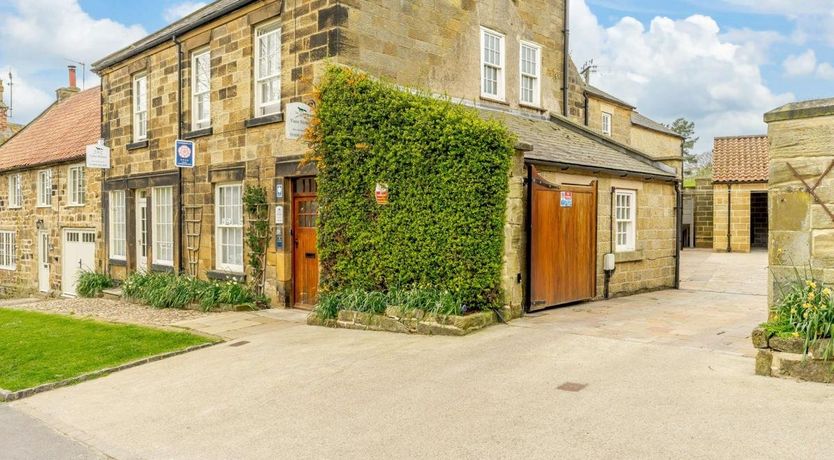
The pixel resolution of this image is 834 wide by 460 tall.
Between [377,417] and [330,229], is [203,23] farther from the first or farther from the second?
[377,417]

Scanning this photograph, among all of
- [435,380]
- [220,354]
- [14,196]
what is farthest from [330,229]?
[14,196]

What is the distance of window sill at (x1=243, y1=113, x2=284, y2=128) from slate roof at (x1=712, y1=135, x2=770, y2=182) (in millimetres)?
20294

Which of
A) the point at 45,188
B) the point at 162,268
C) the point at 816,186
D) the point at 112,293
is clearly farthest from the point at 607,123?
the point at 45,188

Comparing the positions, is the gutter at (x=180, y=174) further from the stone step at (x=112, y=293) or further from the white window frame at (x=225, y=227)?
the stone step at (x=112, y=293)

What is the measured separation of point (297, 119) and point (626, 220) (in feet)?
24.9

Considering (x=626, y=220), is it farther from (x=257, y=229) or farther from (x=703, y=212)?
(x=703, y=212)

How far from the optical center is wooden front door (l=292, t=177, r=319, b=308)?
13047mm

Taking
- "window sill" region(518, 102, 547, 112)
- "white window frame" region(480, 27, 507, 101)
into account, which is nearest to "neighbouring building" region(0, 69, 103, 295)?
"white window frame" region(480, 27, 507, 101)

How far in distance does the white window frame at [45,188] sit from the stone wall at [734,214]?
87.3 ft

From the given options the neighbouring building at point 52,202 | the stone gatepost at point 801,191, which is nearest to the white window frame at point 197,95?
the neighbouring building at point 52,202

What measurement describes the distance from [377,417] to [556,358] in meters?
2.80

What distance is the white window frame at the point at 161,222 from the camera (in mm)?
16938

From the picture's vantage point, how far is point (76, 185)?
2219cm

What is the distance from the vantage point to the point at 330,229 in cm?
1169
